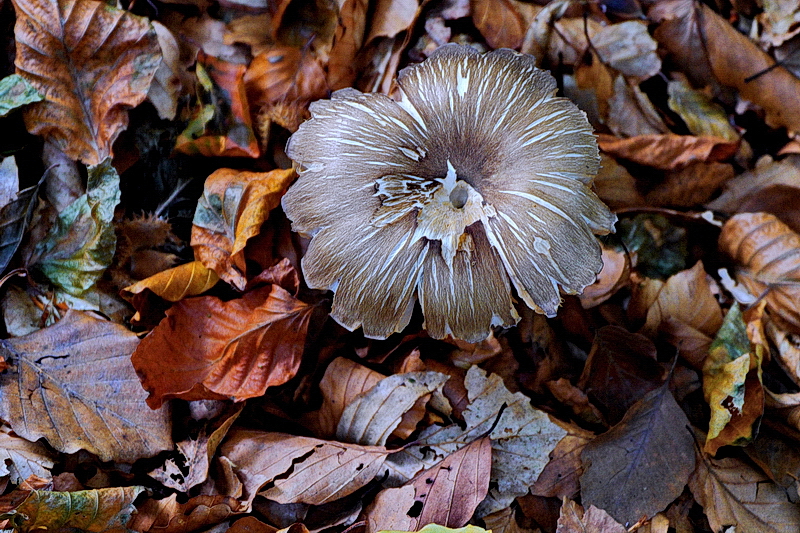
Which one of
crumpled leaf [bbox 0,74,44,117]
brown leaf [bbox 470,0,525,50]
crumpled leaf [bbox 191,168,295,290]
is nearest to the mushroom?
crumpled leaf [bbox 191,168,295,290]

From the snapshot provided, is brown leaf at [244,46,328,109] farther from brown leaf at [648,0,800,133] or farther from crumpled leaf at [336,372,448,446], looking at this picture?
brown leaf at [648,0,800,133]

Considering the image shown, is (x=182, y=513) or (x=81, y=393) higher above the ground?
(x=81, y=393)

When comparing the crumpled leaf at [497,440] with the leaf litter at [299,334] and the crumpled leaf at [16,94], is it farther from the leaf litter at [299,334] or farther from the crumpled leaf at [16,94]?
the crumpled leaf at [16,94]

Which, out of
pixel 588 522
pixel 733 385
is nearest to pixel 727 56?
pixel 733 385

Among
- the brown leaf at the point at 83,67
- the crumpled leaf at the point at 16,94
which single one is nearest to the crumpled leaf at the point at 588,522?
the brown leaf at the point at 83,67

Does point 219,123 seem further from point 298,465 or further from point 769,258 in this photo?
point 769,258

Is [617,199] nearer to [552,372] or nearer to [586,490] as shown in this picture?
[552,372]
